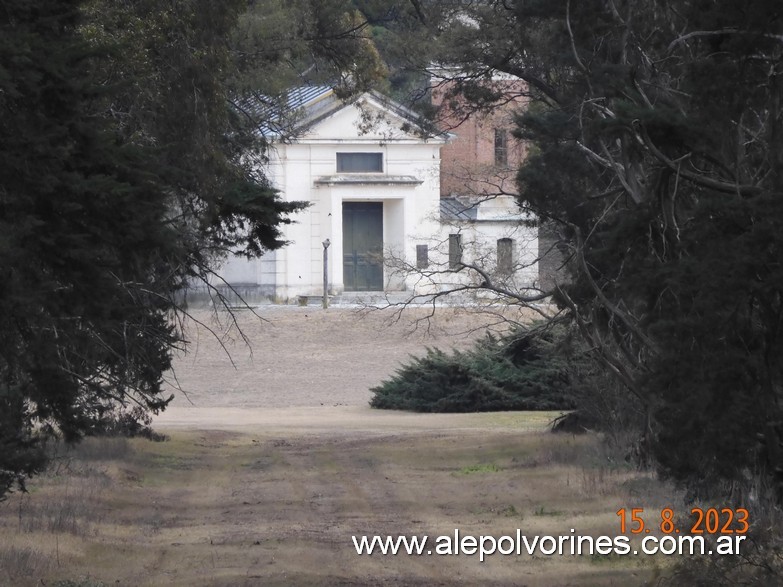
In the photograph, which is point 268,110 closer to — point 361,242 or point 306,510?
point 306,510

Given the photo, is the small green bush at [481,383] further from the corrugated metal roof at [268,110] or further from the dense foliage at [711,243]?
the dense foliage at [711,243]

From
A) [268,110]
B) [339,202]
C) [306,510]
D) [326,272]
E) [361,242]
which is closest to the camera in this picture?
[306,510]

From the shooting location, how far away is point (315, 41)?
60.3 ft

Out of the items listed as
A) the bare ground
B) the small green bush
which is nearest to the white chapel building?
the small green bush

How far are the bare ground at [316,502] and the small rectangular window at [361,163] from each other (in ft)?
63.9

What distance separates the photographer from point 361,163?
46500 mm

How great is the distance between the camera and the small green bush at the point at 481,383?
29688 mm

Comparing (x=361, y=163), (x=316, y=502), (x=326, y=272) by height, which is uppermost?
(x=361, y=163)

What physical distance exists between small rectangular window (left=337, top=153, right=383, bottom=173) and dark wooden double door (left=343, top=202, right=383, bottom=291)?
1448 millimetres

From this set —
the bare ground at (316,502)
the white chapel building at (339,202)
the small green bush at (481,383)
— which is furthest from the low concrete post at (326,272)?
the bare ground at (316,502)

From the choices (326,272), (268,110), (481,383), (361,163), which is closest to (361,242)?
(326,272)

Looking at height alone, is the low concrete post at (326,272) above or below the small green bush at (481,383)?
above

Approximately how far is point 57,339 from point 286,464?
9.07 meters

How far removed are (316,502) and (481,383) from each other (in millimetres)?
15808
